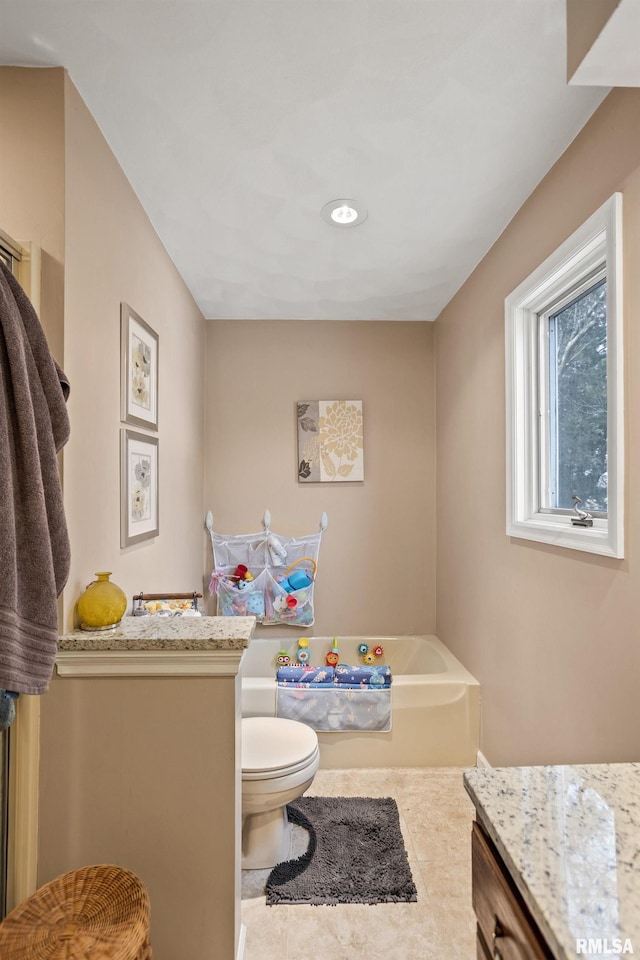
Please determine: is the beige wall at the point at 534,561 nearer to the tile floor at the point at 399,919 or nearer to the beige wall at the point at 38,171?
the tile floor at the point at 399,919

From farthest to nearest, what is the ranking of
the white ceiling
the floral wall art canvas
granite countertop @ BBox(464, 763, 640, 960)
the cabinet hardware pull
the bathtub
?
the floral wall art canvas < the bathtub < the white ceiling < the cabinet hardware pull < granite countertop @ BBox(464, 763, 640, 960)

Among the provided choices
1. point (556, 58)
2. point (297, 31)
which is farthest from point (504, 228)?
point (297, 31)

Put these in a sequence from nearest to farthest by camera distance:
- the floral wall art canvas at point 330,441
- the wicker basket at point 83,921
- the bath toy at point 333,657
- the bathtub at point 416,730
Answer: the wicker basket at point 83,921 < the bathtub at point 416,730 < the bath toy at point 333,657 < the floral wall art canvas at point 330,441

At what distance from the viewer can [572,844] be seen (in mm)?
728

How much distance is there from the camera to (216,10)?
1235 millimetres

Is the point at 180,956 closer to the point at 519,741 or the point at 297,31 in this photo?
the point at 519,741

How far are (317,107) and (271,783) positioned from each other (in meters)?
2.12

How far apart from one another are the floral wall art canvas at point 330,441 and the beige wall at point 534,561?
22.2 inches

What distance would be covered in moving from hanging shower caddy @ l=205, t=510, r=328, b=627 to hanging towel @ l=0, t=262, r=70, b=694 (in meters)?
2.24

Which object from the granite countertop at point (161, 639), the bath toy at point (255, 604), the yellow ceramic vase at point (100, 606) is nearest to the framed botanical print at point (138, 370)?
the yellow ceramic vase at point (100, 606)

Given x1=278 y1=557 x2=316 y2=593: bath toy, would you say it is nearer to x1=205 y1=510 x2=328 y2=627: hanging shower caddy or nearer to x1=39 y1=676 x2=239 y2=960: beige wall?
x1=205 y1=510 x2=328 y2=627: hanging shower caddy

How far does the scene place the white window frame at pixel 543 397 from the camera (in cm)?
144

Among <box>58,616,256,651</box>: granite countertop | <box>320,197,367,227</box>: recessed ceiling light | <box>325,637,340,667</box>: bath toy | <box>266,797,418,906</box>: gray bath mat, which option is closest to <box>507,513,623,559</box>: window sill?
<box>58,616,256,651</box>: granite countertop

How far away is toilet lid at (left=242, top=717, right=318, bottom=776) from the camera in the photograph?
1.84 meters
